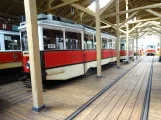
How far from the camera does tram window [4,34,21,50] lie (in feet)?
18.3

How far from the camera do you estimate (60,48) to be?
14.5 ft

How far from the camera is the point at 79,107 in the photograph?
2.79m

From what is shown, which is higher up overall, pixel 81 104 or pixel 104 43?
pixel 104 43

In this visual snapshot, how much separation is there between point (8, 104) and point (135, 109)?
2772mm

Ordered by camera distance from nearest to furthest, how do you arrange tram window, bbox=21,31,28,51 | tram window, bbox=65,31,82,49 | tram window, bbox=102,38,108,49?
tram window, bbox=21,31,28,51, tram window, bbox=65,31,82,49, tram window, bbox=102,38,108,49

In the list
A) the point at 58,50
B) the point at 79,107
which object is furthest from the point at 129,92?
the point at 58,50

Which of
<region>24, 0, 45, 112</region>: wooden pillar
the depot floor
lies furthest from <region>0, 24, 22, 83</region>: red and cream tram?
<region>24, 0, 45, 112</region>: wooden pillar

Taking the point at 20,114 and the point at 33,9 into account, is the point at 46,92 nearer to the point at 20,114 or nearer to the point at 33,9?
the point at 20,114

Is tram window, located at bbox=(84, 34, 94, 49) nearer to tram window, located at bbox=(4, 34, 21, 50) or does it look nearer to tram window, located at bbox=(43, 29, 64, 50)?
tram window, located at bbox=(43, 29, 64, 50)

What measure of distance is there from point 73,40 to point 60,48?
31.9 inches

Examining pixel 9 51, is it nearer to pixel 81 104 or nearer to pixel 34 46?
pixel 34 46

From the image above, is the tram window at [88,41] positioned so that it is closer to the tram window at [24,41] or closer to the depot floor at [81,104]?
the tram window at [24,41]

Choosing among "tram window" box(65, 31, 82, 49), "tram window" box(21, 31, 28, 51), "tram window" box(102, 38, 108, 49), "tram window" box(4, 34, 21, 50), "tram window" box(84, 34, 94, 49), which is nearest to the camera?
"tram window" box(21, 31, 28, 51)

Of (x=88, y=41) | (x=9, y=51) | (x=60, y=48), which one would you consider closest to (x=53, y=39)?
(x=60, y=48)
